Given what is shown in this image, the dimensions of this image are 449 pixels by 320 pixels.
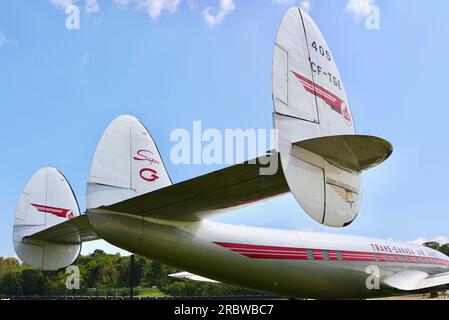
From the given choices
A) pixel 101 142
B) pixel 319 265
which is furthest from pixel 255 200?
pixel 319 265

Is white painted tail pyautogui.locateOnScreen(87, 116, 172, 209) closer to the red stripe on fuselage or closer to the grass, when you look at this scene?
the red stripe on fuselage

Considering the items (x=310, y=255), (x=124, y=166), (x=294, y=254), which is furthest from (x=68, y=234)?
(x=310, y=255)

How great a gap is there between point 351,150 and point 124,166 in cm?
553

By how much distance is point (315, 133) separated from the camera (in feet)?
22.1

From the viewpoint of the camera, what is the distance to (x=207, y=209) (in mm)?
8180

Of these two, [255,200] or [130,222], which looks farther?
[130,222]

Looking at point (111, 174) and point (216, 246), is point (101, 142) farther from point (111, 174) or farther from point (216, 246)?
point (216, 246)

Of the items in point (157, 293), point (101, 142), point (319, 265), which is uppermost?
point (101, 142)

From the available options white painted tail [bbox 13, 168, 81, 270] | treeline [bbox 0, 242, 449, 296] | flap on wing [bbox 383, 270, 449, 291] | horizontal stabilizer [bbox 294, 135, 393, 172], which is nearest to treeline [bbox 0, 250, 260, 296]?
treeline [bbox 0, 242, 449, 296]

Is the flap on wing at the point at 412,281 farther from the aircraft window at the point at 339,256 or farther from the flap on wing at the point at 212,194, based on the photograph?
the flap on wing at the point at 212,194
